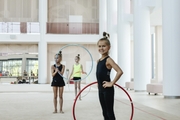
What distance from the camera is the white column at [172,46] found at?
39.8 ft

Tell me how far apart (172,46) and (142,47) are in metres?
4.75

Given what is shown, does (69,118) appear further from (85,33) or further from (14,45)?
(14,45)

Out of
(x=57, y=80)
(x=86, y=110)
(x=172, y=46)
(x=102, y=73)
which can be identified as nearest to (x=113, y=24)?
(x=172, y=46)

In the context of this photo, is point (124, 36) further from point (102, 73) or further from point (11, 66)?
point (11, 66)

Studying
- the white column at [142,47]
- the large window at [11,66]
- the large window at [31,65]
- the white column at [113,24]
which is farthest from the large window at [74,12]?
the white column at [142,47]

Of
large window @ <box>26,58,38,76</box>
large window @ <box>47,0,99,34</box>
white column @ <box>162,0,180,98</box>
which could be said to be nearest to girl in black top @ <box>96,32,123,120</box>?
white column @ <box>162,0,180,98</box>

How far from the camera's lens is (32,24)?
3559 centimetres

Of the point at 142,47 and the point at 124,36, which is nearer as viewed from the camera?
the point at 142,47

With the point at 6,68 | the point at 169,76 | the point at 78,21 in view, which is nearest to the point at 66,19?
the point at 78,21

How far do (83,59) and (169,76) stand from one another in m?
24.7

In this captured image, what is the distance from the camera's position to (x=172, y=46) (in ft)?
40.0

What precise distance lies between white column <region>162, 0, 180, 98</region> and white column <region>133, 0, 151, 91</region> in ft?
14.7

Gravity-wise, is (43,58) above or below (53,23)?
below

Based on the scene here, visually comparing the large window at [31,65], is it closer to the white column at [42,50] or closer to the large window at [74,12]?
the large window at [74,12]
